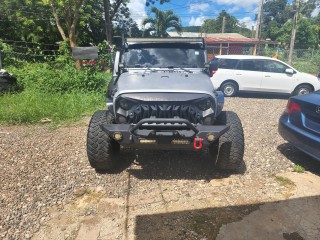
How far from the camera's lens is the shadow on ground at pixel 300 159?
435 cm

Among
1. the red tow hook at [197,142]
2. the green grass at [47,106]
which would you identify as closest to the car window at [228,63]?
the green grass at [47,106]

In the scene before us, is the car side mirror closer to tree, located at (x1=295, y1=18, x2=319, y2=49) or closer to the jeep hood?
the jeep hood

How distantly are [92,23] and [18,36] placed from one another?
17.9 feet

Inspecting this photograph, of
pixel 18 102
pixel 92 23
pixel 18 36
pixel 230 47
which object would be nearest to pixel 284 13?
pixel 230 47

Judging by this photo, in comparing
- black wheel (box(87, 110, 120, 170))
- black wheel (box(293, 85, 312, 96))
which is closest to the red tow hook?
black wheel (box(87, 110, 120, 170))

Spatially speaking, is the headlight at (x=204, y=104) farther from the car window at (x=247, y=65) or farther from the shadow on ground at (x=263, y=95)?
the shadow on ground at (x=263, y=95)

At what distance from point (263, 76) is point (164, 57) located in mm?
6372

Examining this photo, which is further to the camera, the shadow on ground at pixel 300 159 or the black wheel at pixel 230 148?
the shadow on ground at pixel 300 159

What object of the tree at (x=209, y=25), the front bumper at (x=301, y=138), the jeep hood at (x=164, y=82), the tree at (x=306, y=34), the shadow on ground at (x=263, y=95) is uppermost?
the tree at (x=209, y=25)

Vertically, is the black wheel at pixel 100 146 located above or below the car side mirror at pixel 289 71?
below

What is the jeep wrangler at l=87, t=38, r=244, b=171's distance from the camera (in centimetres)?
331

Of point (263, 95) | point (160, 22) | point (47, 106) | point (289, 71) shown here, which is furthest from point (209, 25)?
point (47, 106)

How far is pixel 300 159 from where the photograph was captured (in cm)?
467

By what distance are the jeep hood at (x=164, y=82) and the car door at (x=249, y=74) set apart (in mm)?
6065
